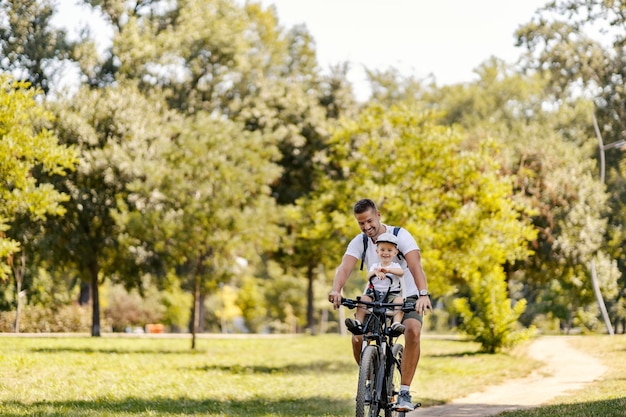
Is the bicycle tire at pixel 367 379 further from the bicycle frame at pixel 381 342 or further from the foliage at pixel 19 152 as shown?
the foliage at pixel 19 152

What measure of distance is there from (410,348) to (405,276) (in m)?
0.72

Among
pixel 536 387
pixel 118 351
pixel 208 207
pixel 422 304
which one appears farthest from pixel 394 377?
pixel 118 351

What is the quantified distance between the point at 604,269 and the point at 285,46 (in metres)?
22.9

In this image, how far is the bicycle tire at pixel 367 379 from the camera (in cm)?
759

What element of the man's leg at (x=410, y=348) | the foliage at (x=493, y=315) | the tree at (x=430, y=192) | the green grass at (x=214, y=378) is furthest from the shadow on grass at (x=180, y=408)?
the foliage at (x=493, y=315)

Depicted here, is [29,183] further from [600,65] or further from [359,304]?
[600,65]

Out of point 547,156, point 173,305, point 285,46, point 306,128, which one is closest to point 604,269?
point 547,156

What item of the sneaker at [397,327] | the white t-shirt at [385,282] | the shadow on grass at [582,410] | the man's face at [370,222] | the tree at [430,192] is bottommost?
the shadow on grass at [582,410]

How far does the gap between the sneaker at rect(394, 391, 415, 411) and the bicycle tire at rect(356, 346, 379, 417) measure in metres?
0.32

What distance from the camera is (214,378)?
17.3 m

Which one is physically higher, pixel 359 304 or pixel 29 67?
pixel 29 67

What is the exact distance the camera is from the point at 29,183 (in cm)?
1847

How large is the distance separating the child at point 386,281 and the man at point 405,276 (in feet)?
0.37

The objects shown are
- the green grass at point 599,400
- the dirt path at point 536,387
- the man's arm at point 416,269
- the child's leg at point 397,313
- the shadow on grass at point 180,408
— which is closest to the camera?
the man's arm at point 416,269
